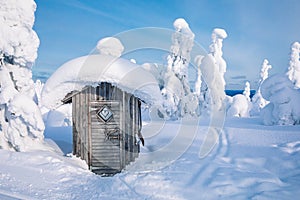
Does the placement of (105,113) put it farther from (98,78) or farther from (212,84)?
(212,84)

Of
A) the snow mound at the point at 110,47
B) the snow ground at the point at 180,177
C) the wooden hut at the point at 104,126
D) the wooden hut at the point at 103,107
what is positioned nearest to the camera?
the snow ground at the point at 180,177

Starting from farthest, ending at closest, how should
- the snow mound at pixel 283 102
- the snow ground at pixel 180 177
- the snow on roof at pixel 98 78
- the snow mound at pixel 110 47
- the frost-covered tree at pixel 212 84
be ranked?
the frost-covered tree at pixel 212 84 < the snow mound at pixel 283 102 < the snow mound at pixel 110 47 < the snow on roof at pixel 98 78 < the snow ground at pixel 180 177

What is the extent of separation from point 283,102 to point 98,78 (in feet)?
35.5

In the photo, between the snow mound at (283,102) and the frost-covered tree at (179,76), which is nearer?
the snow mound at (283,102)

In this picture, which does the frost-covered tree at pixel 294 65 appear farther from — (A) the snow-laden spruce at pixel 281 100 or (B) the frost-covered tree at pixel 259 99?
(A) the snow-laden spruce at pixel 281 100

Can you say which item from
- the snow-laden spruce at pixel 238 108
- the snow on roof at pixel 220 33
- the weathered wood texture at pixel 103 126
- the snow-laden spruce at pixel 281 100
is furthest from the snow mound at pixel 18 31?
the snow-laden spruce at pixel 238 108

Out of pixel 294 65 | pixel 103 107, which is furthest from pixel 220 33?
pixel 103 107

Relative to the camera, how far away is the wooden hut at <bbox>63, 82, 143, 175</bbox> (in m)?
8.39

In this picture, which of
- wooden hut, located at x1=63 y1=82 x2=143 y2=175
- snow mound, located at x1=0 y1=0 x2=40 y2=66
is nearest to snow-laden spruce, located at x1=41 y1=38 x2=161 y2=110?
wooden hut, located at x1=63 y1=82 x2=143 y2=175

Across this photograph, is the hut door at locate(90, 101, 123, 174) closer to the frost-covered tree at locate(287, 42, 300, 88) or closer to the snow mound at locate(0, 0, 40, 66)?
the snow mound at locate(0, 0, 40, 66)

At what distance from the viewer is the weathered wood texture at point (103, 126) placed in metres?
8.40

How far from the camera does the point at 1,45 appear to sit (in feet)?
28.3

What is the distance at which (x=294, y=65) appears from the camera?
28188 mm

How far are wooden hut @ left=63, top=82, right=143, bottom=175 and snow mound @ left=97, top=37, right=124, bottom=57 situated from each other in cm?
141
